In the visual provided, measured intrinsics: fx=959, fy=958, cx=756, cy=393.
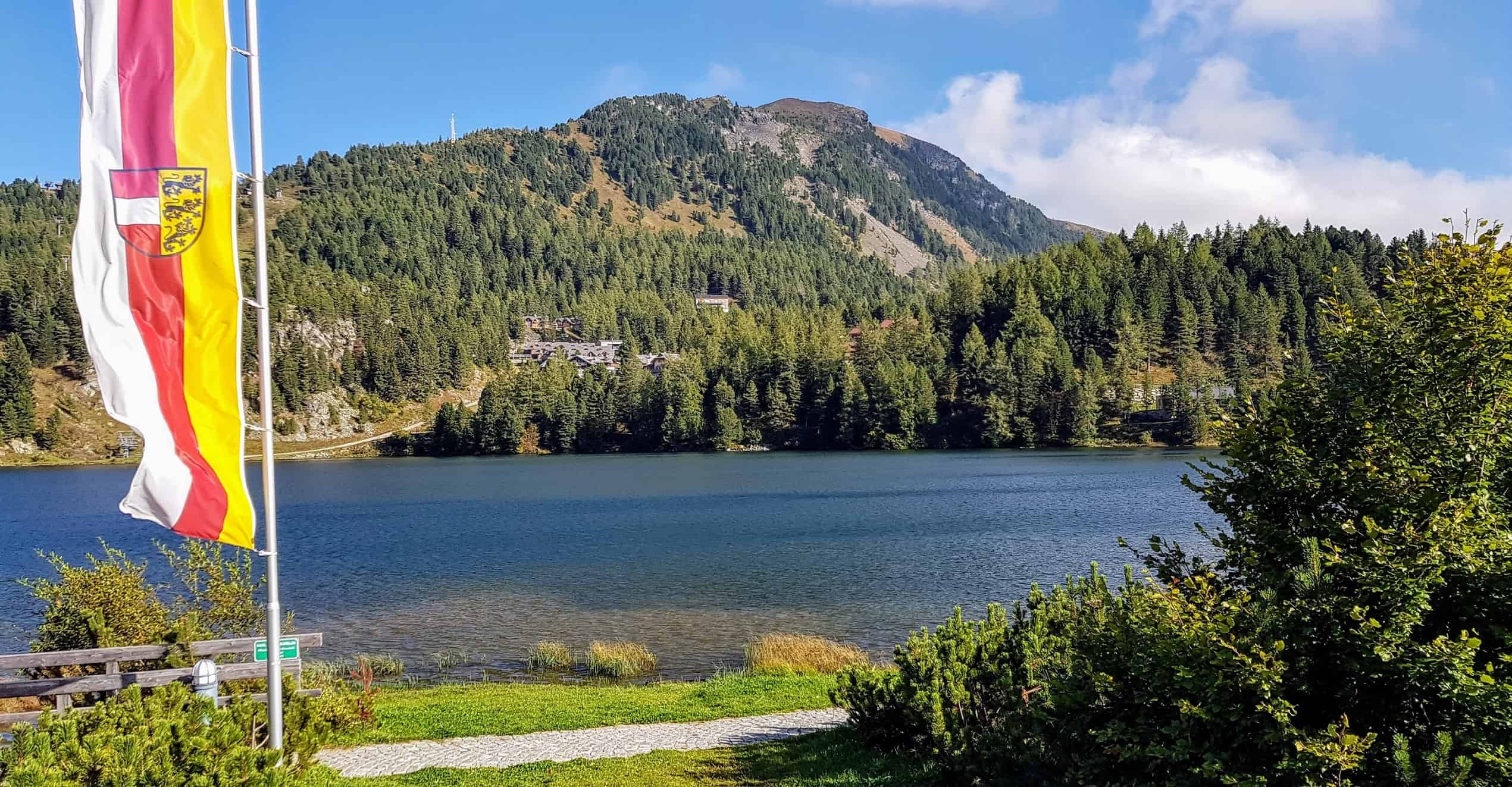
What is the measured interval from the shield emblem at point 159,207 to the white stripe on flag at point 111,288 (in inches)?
3.7

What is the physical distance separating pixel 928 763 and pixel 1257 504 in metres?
5.24

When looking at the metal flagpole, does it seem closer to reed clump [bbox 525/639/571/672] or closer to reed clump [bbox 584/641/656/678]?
reed clump [bbox 584/641/656/678]

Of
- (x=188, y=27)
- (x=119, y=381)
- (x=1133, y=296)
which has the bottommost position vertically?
(x=119, y=381)

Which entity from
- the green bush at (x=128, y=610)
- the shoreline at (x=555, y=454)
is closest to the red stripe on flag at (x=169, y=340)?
the green bush at (x=128, y=610)

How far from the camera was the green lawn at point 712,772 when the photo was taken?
37.4ft

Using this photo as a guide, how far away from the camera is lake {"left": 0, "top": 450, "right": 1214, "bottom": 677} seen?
2991 cm

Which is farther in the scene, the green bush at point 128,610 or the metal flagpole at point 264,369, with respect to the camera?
the green bush at point 128,610

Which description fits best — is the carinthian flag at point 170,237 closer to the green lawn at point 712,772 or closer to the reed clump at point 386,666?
the green lawn at point 712,772

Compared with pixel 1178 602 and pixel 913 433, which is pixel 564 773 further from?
pixel 913 433

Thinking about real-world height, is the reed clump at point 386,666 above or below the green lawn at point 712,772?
below

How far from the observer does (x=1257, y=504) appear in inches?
317

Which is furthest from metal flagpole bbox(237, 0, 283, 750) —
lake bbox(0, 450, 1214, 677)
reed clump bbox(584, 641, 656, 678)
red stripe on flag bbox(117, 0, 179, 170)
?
reed clump bbox(584, 641, 656, 678)

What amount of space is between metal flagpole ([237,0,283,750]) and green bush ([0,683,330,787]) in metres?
0.87

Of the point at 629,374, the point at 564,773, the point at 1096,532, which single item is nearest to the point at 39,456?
the point at 629,374
